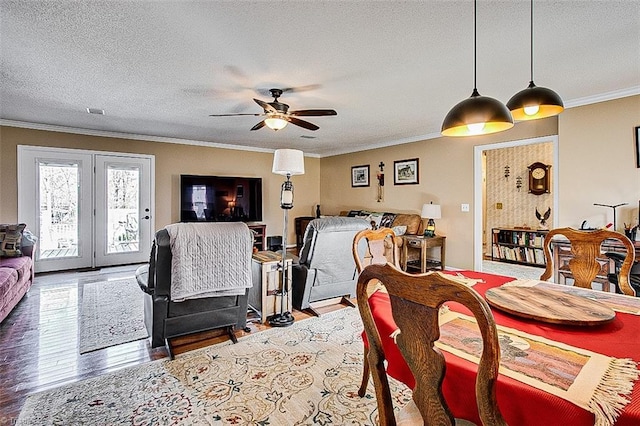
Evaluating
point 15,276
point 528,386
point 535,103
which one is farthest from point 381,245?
point 15,276

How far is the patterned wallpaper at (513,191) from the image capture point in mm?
6203

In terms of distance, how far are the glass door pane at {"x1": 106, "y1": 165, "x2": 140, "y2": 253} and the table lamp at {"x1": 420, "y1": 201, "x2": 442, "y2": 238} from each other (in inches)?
202

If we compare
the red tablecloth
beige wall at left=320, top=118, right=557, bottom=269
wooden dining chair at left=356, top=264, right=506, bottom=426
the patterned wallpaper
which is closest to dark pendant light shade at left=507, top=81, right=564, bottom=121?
the red tablecloth

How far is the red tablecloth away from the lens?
2.54 feet

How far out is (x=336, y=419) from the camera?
5.88ft

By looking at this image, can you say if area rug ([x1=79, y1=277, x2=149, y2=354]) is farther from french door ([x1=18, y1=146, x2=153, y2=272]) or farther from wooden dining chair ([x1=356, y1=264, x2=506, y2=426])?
wooden dining chair ([x1=356, y1=264, x2=506, y2=426])

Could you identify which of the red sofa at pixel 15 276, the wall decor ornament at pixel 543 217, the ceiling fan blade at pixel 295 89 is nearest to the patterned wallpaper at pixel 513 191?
the wall decor ornament at pixel 543 217

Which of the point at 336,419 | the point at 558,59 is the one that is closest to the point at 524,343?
the point at 336,419

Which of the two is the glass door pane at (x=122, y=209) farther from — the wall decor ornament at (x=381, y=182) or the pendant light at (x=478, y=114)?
the pendant light at (x=478, y=114)

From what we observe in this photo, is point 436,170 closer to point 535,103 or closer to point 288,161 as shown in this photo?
point 288,161

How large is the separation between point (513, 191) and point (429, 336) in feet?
22.4

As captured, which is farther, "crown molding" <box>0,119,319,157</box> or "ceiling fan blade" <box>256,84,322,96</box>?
"crown molding" <box>0,119,319,157</box>

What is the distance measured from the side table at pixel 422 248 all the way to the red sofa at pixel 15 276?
15.9 ft

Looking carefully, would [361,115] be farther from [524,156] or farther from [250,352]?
[524,156]
